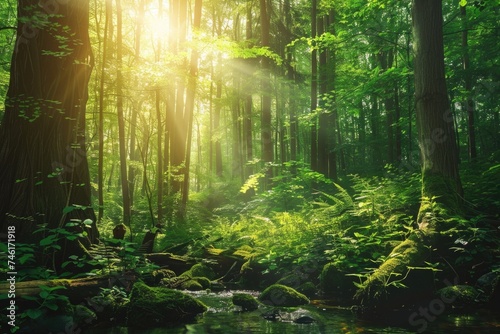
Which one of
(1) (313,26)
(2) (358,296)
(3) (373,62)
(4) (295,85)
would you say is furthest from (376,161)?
(2) (358,296)

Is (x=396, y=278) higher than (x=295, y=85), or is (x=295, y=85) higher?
(x=295, y=85)

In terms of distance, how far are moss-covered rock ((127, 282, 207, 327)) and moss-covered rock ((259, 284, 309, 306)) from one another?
4.55 feet

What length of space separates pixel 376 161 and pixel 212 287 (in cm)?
1839

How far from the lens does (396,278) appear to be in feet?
19.7

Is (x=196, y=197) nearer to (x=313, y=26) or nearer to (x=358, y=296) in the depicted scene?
(x=313, y=26)

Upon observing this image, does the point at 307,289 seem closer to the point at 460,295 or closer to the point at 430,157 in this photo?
the point at 460,295

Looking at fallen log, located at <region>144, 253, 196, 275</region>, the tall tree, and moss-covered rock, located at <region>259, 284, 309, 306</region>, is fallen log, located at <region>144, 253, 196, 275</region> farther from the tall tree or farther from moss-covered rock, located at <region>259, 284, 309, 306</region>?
the tall tree

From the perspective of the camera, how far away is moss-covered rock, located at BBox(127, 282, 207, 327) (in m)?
5.36

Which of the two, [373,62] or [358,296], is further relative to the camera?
[373,62]

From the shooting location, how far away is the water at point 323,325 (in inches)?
187

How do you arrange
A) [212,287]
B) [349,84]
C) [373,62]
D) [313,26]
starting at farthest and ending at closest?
[373,62] < [349,84] < [313,26] < [212,287]

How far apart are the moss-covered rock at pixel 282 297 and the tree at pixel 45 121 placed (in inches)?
138

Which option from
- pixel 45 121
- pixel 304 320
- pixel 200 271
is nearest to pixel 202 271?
pixel 200 271

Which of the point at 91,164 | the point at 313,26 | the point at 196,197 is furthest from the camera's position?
the point at 196,197
